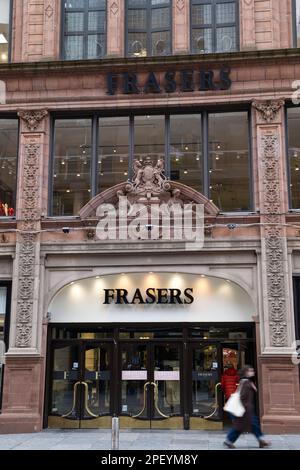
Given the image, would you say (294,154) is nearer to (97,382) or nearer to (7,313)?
(97,382)

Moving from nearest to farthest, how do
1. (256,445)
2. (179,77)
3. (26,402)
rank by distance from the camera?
(256,445) → (26,402) → (179,77)

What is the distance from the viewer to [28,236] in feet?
53.5

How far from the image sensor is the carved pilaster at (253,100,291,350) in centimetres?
1523

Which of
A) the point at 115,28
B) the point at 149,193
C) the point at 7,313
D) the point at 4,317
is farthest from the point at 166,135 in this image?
the point at 4,317

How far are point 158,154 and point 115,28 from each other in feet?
13.7

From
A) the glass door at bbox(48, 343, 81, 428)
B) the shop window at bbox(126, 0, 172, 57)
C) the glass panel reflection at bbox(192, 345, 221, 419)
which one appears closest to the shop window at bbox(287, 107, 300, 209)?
the shop window at bbox(126, 0, 172, 57)

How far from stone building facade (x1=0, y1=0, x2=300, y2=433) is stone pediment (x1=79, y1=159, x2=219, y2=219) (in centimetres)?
8

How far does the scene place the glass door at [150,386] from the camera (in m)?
15.6

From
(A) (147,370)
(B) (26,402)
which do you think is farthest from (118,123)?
(B) (26,402)

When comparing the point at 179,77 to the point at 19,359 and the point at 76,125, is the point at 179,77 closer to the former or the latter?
the point at 76,125

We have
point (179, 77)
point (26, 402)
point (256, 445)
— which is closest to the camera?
point (256, 445)

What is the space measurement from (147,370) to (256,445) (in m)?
4.11

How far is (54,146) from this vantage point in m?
17.2

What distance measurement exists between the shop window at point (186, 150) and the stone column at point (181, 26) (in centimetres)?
208
